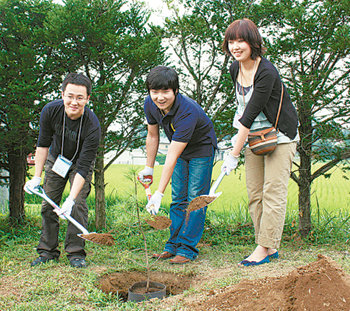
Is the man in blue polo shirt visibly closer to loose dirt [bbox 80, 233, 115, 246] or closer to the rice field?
loose dirt [bbox 80, 233, 115, 246]

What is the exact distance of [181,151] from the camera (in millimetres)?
3154

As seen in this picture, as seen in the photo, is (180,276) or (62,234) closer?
(180,276)

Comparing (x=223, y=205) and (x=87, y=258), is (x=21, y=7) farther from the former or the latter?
(x=223, y=205)

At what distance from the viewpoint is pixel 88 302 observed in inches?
102

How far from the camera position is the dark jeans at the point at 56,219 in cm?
343

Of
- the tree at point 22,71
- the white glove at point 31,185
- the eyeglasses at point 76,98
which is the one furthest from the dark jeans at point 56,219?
the tree at point 22,71

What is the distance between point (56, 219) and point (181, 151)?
136 centimetres

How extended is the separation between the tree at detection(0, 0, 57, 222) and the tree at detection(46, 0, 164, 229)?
0.27m

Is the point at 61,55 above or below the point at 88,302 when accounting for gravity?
above

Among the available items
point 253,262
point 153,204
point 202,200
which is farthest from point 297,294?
point 153,204

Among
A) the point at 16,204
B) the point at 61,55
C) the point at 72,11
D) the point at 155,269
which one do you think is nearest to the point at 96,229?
the point at 16,204

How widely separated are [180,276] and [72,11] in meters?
2.93

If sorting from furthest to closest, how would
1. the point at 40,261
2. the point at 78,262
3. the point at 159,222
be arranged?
1. the point at 40,261
2. the point at 78,262
3. the point at 159,222

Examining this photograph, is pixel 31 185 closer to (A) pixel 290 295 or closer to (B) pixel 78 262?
(B) pixel 78 262
